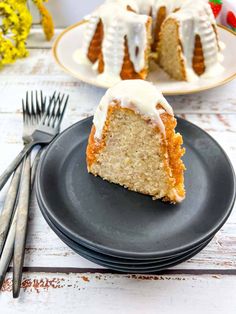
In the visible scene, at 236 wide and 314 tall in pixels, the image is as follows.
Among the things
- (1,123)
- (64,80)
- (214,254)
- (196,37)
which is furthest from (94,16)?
(214,254)

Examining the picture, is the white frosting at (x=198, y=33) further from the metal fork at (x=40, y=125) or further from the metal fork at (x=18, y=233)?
the metal fork at (x=18, y=233)

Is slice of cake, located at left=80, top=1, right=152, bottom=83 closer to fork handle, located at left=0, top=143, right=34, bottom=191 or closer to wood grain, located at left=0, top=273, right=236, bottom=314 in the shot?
fork handle, located at left=0, top=143, right=34, bottom=191

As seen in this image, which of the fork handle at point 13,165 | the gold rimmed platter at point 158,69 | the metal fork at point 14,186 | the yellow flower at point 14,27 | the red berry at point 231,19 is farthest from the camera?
the red berry at point 231,19

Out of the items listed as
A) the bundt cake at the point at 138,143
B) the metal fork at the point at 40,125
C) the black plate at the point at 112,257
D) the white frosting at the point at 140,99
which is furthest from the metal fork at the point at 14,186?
the white frosting at the point at 140,99

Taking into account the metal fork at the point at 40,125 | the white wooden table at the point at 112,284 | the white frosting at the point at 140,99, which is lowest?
the white wooden table at the point at 112,284

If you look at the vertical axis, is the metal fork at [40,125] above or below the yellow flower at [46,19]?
below

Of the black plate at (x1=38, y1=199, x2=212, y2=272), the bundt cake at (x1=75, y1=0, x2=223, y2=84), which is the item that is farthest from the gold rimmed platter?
the black plate at (x1=38, y1=199, x2=212, y2=272)

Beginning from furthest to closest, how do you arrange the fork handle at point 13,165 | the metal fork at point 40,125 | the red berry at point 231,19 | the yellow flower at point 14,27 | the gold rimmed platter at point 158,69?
the red berry at point 231,19
the yellow flower at point 14,27
the gold rimmed platter at point 158,69
the metal fork at point 40,125
the fork handle at point 13,165

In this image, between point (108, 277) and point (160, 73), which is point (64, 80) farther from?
point (108, 277)
